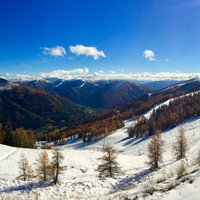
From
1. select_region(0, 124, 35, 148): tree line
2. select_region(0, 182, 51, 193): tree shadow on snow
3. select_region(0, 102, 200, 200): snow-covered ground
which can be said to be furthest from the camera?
select_region(0, 124, 35, 148): tree line

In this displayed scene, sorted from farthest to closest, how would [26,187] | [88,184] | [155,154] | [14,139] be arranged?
[14,139] < [155,154] < [26,187] < [88,184]

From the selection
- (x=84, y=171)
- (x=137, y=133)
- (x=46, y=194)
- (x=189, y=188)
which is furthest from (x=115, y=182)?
(x=137, y=133)

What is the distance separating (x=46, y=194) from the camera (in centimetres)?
3256

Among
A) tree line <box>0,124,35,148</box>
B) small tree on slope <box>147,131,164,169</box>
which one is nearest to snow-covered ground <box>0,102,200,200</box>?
small tree on slope <box>147,131,164,169</box>

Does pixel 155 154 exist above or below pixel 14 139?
above

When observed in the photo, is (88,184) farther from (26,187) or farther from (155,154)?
(155,154)

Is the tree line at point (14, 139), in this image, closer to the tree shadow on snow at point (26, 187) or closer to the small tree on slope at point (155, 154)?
the small tree on slope at point (155, 154)

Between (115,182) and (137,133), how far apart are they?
445 feet

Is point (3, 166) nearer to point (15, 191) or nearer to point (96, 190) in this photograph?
point (15, 191)

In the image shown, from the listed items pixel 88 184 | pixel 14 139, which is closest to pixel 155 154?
pixel 88 184

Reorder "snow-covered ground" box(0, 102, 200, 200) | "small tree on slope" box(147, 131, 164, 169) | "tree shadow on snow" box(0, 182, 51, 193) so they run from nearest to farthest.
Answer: "snow-covered ground" box(0, 102, 200, 200) → "tree shadow on snow" box(0, 182, 51, 193) → "small tree on slope" box(147, 131, 164, 169)

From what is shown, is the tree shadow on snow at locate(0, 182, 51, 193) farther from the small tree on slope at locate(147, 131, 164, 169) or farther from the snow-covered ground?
the small tree on slope at locate(147, 131, 164, 169)

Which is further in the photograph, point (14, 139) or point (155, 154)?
point (14, 139)

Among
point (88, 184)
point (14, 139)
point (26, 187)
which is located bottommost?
point (14, 139)
